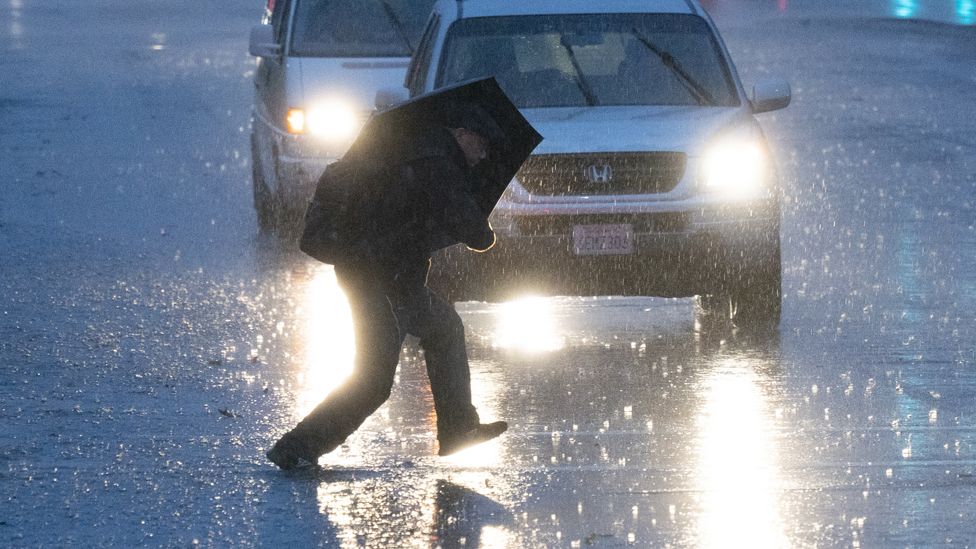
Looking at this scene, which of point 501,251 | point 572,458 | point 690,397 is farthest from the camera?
point 501,251

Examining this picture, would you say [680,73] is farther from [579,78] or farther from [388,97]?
[388,97]

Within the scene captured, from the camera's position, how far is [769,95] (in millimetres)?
11016

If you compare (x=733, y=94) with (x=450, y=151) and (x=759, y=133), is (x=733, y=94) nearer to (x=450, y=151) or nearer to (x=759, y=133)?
(x=759, y=133)

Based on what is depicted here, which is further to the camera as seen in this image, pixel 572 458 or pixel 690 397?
pixel 690 397

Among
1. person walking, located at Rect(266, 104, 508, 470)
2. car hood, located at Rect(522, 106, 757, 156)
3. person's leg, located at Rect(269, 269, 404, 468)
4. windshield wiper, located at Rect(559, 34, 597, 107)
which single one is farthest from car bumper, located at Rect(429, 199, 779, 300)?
person's leg, located at Rect(269, 269, 404, 468)

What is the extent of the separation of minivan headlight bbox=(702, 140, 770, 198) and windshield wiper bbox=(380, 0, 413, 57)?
186 inches

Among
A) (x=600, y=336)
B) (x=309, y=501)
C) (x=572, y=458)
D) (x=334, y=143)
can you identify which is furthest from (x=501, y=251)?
(x=334, y=143)

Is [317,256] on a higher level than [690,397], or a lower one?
higher

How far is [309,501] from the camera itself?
6.91 meters

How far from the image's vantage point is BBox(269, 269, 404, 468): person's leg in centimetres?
725

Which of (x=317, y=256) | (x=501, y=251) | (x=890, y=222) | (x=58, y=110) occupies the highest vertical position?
(x=317, y=256)

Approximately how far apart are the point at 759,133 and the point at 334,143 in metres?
3.90

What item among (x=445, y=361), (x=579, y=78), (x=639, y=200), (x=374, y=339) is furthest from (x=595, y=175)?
(x=374, y=339)

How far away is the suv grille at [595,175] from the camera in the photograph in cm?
987
